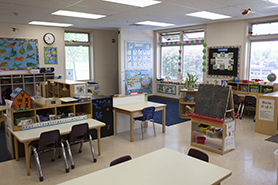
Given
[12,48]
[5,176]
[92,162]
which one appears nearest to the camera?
[5,176]

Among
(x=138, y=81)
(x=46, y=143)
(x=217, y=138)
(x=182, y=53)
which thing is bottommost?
(x=217, y=138)

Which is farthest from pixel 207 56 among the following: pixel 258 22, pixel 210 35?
pixel 258 22

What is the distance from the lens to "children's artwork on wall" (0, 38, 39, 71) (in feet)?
25.3

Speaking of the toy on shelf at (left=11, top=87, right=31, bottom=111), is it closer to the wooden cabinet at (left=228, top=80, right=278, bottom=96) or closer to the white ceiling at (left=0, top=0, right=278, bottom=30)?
the white ceiling at (left=0, top=0, right=278, bottom=30)

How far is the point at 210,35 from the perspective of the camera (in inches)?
329

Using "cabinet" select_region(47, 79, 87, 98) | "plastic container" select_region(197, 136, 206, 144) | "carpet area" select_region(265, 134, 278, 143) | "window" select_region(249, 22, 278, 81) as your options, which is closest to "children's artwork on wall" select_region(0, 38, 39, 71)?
"cabinet" select_region(47, 79, 87, 98)

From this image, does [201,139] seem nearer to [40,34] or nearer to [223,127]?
[223,127]

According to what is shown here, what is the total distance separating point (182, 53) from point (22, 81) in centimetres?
611

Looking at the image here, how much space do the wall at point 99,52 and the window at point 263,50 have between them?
18.2 feet

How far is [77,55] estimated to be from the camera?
9547 millimetres

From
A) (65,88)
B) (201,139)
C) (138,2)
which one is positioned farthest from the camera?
(65,88)

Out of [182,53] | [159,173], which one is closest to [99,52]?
[182,53]

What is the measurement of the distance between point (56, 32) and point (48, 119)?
537cm

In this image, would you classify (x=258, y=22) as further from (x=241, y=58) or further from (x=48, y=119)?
(x=48, y=119)
